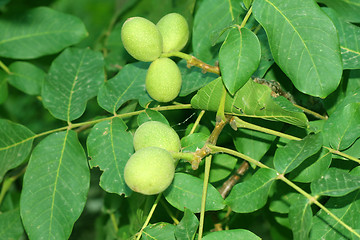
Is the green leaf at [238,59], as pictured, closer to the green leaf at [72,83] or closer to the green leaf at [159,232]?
the green leaf at [159,232]

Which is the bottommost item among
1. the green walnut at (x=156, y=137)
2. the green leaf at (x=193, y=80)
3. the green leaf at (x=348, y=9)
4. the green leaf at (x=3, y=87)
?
the green leaf at (x=3, y=87)

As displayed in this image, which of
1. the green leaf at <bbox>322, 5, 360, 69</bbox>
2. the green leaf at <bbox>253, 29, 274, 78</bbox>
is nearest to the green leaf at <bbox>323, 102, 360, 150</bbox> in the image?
the green leaf at <bbox>322, 5, 360, 69</bbox>

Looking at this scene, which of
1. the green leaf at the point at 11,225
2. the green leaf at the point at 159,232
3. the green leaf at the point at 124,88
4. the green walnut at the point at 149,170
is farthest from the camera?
the green leaf at the point at 11,225

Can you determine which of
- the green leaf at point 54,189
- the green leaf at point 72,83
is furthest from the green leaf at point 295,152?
the green leaf at point 72,83

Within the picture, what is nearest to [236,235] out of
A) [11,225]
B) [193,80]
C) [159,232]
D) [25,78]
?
[159,232]

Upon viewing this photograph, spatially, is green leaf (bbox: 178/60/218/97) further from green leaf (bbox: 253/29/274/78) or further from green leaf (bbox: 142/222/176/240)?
green leaf (bbox: 142/222/176/240)

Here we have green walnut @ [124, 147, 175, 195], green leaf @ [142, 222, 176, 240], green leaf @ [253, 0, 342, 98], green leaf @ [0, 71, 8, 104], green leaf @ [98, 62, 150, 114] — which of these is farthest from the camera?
green leaf @ [0, 71, 8, 104]

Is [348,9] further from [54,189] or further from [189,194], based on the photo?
[54,189]

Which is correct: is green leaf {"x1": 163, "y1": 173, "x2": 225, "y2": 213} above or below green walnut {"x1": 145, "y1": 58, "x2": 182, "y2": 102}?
below
